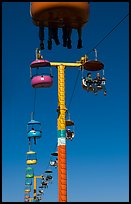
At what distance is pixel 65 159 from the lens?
12062mm

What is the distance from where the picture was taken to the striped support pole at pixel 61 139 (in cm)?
1186

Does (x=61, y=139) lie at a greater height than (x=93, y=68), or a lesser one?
lesser

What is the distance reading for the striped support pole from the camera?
38.9ft

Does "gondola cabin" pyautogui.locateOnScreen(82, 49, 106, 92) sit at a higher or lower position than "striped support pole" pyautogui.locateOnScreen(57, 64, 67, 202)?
higher

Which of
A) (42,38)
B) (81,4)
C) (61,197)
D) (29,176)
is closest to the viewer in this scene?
(81,4)

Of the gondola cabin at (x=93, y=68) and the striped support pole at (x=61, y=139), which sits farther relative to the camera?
the striped support pole at (x=61, y=139)

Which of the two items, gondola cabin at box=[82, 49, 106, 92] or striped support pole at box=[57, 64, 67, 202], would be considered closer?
gondola cabin at box=[82, 49, 106, 92]

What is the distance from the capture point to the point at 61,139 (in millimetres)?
12250

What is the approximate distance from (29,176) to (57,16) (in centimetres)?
2191

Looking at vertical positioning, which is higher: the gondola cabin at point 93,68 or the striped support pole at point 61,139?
the gondola cabin at point 93,68

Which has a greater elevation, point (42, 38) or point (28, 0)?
point (28, 0)

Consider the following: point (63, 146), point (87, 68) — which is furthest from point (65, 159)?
point (87, 68)

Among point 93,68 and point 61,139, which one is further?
point 61,139

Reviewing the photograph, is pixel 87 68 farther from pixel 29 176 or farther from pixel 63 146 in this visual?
pixel 29 176
